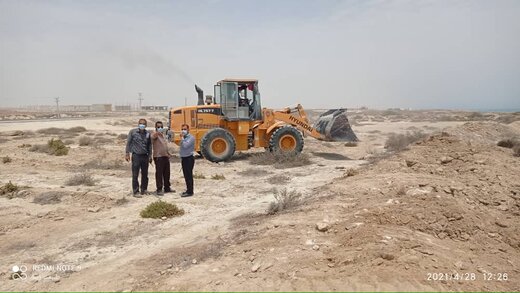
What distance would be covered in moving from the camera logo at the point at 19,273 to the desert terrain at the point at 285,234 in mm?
36

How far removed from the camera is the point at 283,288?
3836mm

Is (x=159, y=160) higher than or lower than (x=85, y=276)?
higher

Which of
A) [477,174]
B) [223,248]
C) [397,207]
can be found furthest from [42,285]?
[477,174]

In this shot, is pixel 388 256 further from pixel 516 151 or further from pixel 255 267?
pixel 516 151

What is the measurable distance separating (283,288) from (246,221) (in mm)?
2766

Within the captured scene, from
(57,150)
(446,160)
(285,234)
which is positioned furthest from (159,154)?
(57,150)

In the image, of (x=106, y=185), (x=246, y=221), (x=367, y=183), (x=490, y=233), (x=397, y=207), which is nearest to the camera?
(x=490, y=233)

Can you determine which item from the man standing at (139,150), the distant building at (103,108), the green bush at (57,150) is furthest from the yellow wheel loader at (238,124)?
the distant building at (103,108)

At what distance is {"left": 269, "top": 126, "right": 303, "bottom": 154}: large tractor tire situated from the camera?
14117 mm

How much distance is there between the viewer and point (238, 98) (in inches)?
547

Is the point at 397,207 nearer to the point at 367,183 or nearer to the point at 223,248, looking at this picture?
the point at 367,183

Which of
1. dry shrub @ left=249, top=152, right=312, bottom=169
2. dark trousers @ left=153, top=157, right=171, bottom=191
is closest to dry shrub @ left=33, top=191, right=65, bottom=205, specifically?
dark trousers @ left=153, top=157, right=171, bottom=191

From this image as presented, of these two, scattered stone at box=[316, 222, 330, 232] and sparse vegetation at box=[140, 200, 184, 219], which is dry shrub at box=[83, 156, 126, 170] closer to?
sparse vegetation at box=[140, 200, 184, 219]

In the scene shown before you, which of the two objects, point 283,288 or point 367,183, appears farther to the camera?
point 367,183
